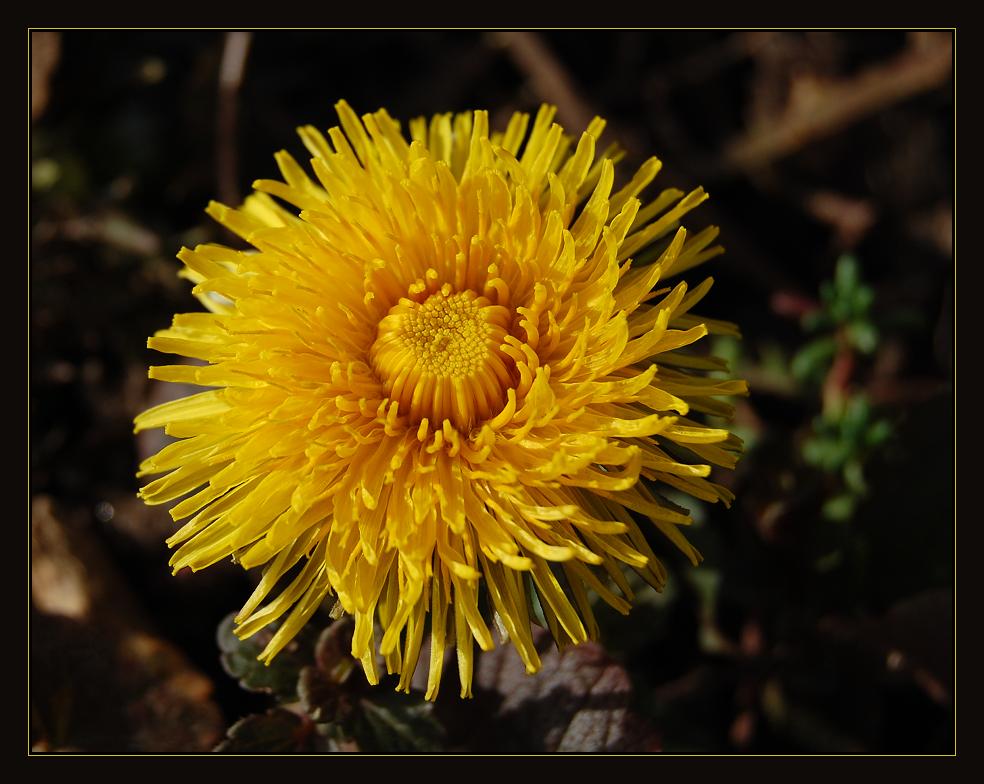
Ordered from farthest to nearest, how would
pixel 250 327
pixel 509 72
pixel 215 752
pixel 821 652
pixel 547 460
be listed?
pixel 509 72 → pixel 821 652 → pixel 215 752 → pixel 250 327 → pixel 547 460

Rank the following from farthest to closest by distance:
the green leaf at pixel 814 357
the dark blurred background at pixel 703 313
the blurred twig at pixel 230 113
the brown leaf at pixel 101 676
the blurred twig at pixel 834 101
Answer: the blurred twig at pixel 834 101 < the blurred twig at pixel 230 113 < the green leaf at pixel 814 357 < the dark blurred background at pixel 703 313 < the brown leaf at pixel 101 676

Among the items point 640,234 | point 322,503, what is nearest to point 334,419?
point 322,503

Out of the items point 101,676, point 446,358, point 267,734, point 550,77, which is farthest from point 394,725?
point 550,77

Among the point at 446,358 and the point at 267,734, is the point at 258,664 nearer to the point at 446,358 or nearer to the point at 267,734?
the point at 267,734

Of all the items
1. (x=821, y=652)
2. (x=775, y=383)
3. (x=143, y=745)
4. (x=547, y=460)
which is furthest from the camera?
(x=775, y=383)

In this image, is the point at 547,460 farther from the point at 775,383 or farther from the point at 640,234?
the point at 775,383

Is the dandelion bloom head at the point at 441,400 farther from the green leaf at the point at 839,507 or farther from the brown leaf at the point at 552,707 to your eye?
the green leaf at the point at 839,507

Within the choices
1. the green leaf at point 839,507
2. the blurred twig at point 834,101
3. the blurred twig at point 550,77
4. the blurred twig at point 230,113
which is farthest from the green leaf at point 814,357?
the blurred twig at point 230,113
